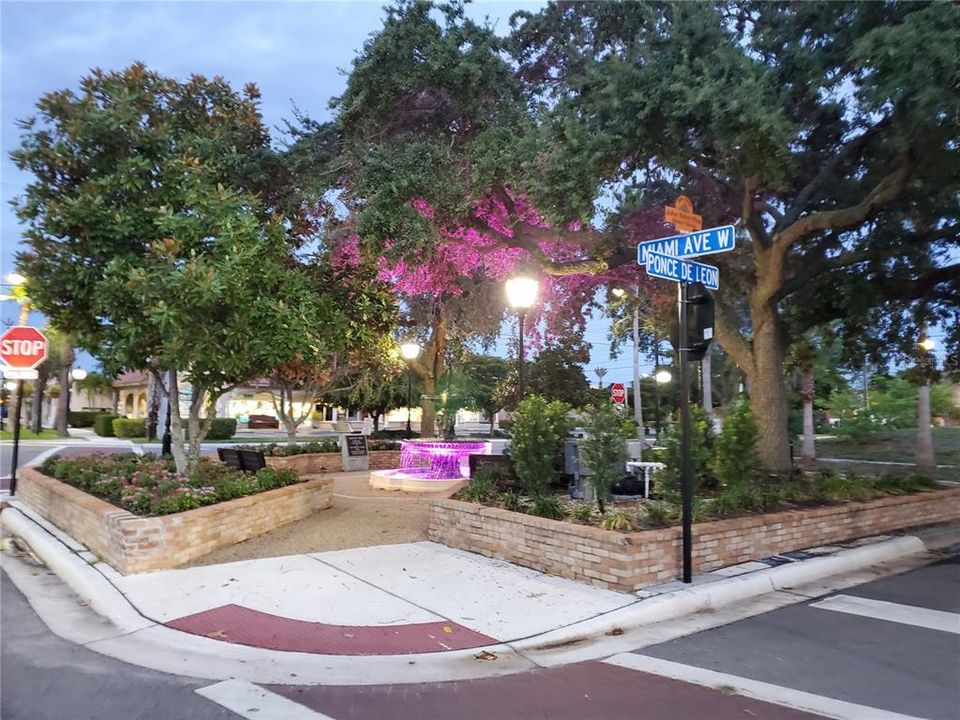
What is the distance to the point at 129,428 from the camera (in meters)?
38.2

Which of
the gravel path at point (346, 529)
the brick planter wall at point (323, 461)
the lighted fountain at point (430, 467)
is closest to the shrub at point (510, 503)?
the gravel path at point (346, 529)

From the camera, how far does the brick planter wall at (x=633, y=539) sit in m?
6.84

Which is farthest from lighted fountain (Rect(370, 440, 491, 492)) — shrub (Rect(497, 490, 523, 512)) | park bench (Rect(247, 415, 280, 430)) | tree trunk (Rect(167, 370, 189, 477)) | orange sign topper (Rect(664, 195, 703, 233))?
park bench (Rect(247, 415, 280, 430))

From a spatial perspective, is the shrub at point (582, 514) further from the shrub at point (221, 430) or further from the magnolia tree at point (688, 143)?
the shrub at point (221, 430)

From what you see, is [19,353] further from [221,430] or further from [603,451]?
[221,430]

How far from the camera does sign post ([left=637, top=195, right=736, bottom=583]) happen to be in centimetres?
681

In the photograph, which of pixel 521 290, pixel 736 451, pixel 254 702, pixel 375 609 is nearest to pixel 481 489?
pixel 375 609

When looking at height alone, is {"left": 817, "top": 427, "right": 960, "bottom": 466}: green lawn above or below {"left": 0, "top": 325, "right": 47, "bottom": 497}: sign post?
below

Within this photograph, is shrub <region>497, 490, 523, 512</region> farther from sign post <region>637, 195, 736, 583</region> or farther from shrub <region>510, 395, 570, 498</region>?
sign post <region>637, 195, 736, 583</region>

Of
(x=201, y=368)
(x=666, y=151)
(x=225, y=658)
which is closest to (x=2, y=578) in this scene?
(x=201, y=368)

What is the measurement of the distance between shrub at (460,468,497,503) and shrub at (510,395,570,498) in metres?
0.41

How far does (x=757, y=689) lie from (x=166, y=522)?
5987mm

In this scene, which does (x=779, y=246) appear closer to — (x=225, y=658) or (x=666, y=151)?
(x=666, y=151)

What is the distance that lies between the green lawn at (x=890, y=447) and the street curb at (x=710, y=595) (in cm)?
1813
